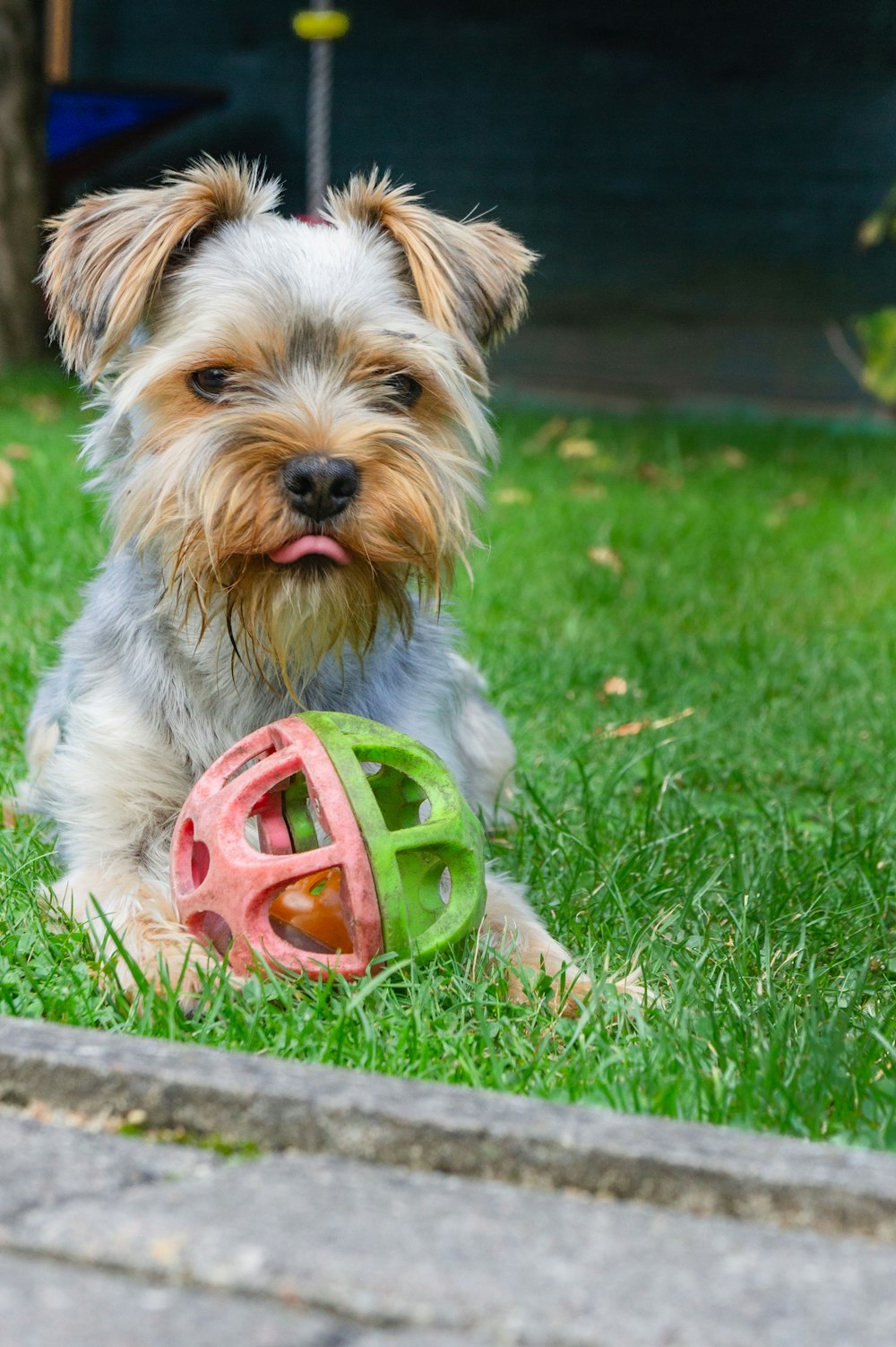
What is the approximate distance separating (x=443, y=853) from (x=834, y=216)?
1538 cm

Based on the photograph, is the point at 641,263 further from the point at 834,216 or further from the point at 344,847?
the point at 344,847

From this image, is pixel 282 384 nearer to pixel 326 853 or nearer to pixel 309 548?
pixel 309 548

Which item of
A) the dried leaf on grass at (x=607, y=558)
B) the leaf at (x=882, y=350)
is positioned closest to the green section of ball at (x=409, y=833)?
the dried leaf on grass at (x=607, y=558)

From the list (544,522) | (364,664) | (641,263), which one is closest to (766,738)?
(364,664)

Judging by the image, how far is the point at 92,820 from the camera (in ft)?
11.2

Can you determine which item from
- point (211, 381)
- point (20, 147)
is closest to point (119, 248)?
point (211, 381)

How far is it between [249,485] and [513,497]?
611 centimetres

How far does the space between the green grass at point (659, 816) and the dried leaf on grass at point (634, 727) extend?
0.05 ft

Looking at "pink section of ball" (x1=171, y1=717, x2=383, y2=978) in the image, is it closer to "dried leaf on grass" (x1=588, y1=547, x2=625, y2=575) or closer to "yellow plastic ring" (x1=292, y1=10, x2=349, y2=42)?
"dried leaf on grass" (x1=588, y1=547, x2=625, y2=575)

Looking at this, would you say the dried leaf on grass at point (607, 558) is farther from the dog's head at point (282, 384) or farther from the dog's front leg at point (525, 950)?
the dog's front leg at point (525, 950)

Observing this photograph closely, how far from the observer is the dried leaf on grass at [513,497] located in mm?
8969

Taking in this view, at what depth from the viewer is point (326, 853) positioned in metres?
2.79

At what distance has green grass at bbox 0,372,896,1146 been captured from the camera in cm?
252

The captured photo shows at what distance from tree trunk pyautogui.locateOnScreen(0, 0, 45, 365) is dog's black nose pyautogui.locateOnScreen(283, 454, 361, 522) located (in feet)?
35.0
